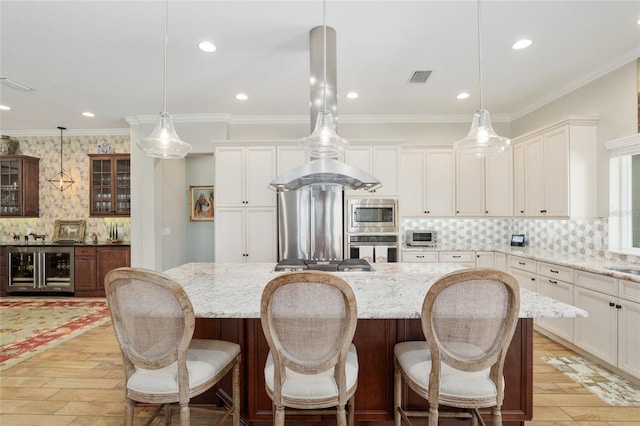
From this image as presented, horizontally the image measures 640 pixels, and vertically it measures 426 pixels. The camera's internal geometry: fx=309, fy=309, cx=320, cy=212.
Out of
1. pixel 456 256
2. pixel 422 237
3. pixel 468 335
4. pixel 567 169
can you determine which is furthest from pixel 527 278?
pixel 468 335

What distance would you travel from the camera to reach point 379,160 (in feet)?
14.2

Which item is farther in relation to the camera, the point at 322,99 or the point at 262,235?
the point at 262,235

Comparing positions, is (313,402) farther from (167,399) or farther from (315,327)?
(167,399)

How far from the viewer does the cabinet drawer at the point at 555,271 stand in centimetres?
307

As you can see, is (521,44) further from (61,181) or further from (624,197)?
(61,181)

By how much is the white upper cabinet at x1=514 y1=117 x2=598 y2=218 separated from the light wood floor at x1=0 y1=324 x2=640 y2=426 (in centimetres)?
159

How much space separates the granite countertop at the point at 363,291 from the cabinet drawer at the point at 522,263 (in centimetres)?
150

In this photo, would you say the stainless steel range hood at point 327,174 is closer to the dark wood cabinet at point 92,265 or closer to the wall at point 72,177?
the dark wood cabinet at point 92,265

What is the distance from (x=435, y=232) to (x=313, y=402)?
3839 mm

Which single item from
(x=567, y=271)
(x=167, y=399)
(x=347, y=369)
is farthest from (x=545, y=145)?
(x=167, y=399)

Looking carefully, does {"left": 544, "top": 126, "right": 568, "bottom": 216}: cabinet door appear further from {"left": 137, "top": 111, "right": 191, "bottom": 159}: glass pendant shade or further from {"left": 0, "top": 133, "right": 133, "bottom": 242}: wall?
{"left": 0, "top": 133, "right": 133, "bottom": 242}: wall

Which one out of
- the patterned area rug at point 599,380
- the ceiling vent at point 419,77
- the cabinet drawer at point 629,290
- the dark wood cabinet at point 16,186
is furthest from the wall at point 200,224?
the cabinet drawer at point 629,290

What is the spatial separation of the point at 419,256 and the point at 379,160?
1.50 meters

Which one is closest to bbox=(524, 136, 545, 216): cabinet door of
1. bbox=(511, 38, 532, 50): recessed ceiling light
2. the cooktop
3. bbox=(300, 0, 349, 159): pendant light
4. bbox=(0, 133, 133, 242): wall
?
bbox=(511, 38, 532, 50): recessed ceiling light
